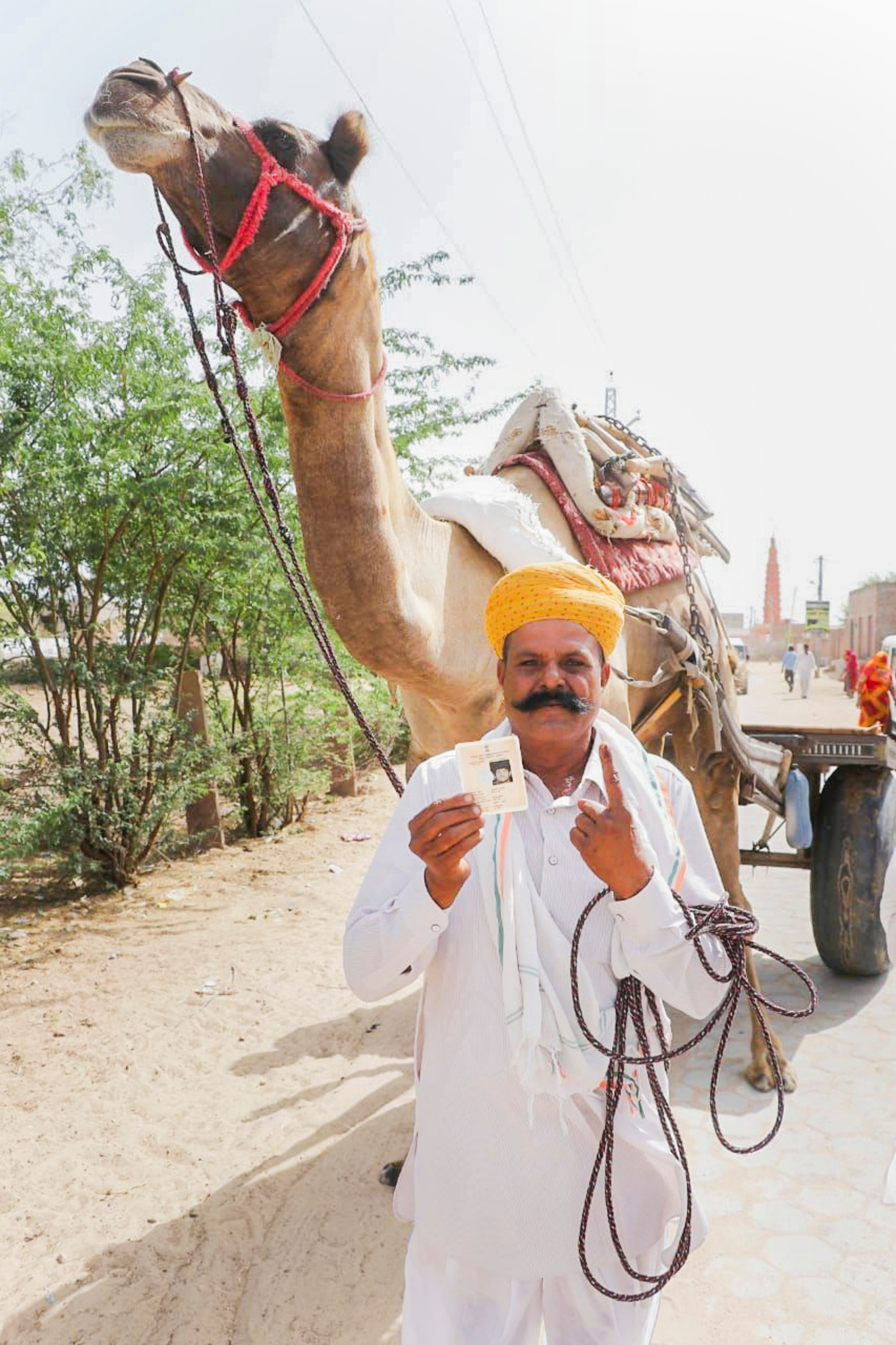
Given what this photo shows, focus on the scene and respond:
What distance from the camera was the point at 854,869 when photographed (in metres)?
4.46

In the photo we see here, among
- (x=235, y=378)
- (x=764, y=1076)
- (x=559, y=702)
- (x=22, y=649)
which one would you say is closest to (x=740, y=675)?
(x=764, y=1076)

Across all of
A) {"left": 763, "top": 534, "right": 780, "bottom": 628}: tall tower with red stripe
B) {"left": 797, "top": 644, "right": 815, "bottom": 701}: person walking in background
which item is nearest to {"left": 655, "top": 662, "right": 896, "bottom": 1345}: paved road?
{"left": 797, "top": 644, "right": 815, "bottom": 701}: person walking in background

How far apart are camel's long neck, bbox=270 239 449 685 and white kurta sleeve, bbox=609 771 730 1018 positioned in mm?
1152

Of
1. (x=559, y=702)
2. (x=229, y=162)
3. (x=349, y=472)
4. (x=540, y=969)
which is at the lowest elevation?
(x=540, y=969)

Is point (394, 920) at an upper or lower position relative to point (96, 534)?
lower

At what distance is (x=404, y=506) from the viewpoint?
8.79 ft

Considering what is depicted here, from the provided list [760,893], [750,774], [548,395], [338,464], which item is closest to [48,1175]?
[338,464]

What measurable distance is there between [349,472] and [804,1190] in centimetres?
293

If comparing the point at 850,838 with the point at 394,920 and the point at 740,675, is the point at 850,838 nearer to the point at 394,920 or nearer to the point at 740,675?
the point at 740,675

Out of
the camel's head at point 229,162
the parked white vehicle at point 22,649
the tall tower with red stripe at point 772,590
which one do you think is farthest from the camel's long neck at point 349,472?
the tall tower with red stripe at point 772,590

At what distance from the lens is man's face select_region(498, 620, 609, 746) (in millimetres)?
1629

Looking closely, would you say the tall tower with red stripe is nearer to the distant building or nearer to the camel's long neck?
the distant building

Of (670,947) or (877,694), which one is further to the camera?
(877,694)

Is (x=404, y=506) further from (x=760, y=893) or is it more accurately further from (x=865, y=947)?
(x=760, y=893)
